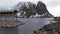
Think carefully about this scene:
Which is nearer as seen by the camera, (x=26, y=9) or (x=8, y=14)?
(x=26, y=9)

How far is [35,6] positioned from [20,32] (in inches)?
34.1

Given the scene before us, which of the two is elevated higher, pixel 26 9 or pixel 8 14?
pixel 26 9

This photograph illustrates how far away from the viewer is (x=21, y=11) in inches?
101

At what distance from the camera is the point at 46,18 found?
2.46 meters

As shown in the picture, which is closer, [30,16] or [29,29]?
[30,16]

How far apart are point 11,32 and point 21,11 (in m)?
1.00

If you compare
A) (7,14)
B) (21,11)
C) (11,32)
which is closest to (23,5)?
(21,11)

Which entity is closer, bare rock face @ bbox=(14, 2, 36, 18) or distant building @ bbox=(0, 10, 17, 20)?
bare rock face @ bbox=(14, 2, 36, 18)

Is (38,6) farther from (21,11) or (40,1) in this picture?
(21,11)

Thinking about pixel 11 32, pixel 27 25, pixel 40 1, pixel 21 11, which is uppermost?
pixel 40 1

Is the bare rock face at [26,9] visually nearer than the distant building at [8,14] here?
Yes

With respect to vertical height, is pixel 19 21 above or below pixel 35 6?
below

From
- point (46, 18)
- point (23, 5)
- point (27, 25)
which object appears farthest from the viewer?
point (27, 25)

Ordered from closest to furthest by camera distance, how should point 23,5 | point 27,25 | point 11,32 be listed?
point 23,5 → point 27,25 → point 11,32
